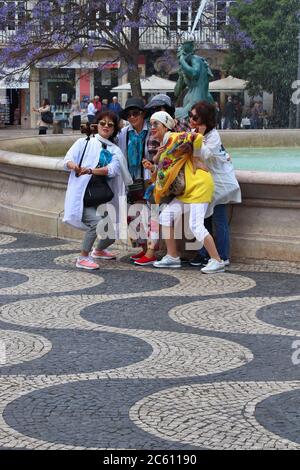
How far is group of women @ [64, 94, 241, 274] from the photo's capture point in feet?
27.3

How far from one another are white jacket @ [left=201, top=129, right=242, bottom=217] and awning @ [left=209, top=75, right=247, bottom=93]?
3019 cm

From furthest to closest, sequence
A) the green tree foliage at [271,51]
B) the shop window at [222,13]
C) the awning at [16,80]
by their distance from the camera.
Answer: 1. the green tree foliage at [271,51]
2. the shop window at [222,13]
3. the awning at [16,80]

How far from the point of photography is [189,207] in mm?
8445

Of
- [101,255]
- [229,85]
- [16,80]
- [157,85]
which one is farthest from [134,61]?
[101,255]

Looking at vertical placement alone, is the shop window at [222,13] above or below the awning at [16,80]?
above

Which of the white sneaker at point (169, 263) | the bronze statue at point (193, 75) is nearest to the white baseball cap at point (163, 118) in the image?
the white sneaker at point (169, 263)

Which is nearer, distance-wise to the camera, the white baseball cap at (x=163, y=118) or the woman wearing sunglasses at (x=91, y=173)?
the white baseball cap at (x=163, y=118)

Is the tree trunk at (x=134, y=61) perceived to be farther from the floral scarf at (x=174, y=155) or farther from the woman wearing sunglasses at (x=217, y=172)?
the floral scarf at (x=174, y=155)

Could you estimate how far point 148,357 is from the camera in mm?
5781

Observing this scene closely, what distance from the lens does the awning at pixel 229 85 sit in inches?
1517

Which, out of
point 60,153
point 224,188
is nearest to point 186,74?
point 60,153

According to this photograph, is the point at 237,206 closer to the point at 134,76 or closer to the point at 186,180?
the point at 186,180

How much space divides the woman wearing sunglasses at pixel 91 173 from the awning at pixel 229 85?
98.9 feet

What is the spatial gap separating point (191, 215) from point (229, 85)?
3134 centimetres
